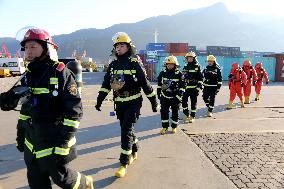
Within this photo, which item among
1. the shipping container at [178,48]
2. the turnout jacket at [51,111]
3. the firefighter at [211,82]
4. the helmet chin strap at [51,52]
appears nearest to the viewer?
the turnout jacket at [51,111]

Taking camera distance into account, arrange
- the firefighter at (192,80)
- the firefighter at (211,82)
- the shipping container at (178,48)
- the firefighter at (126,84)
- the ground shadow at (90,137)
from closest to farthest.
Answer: the firefighter at (126,84) < the ground shadow at (90,137) < the firefighter at (192,80) < the firefighter at (211,82) < the shipping container at (178,48)

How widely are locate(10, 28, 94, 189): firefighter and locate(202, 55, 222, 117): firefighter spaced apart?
27.3 ft

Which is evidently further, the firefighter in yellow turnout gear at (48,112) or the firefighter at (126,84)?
the firefighter at (126,84)

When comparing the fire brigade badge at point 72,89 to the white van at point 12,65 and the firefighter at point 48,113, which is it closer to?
the firefighter at point 48,113

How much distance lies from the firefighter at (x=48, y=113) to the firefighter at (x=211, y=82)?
832 centimetres

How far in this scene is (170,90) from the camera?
27.2 feet

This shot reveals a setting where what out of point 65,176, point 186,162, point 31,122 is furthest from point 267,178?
point 31,122

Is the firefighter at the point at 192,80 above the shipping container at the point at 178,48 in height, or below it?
below

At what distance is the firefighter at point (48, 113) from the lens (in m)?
3.38

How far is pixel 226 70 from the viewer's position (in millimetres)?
35469

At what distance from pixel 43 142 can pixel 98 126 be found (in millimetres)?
6007

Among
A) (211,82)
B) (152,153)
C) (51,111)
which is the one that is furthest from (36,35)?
(211,82)

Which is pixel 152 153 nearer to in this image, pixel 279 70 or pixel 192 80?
pixel 192 80

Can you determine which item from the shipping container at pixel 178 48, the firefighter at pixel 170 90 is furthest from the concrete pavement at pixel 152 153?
the shipping container at pixel 178 48
